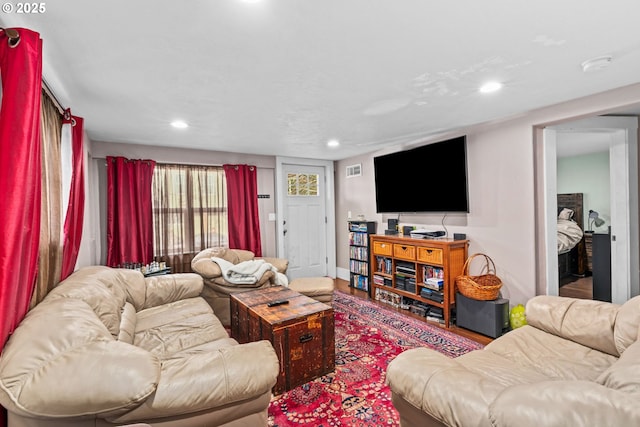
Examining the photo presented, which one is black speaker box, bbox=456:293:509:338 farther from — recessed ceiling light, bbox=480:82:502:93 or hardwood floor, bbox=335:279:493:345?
recessed ceiling light, bbox=480:82:502:93

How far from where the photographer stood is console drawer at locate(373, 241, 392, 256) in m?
4.20

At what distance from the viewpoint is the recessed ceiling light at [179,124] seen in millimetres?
3088

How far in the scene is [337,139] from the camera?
405 cm

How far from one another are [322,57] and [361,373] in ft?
7.62

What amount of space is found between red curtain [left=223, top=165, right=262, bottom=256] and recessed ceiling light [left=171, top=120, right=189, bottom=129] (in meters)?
1.33

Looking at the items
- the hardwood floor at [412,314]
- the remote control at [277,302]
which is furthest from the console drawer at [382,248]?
the remote control at [277,302]

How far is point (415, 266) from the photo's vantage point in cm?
383

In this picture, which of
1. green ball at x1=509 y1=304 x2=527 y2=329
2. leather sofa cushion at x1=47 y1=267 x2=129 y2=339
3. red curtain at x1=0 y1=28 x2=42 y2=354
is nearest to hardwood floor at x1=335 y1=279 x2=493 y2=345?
green ball at x1=509 y1=304 x2=527 y2=329

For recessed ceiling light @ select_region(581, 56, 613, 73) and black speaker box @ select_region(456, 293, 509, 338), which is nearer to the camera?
recessed ceiling light @ select_region(581, 56, 613, 73)

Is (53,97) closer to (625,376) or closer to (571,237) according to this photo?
(625,376)

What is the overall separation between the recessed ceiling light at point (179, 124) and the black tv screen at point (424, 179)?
267cm

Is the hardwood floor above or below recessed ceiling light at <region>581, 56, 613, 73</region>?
below

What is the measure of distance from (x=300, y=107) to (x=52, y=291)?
2.23m

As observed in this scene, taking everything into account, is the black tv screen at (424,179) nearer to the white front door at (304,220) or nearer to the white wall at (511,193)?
the white wall at (511,193)
